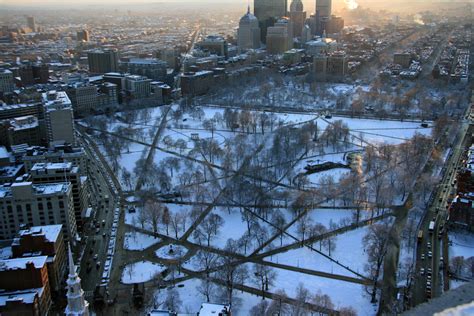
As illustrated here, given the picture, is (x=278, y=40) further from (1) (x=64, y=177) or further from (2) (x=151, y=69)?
(1) (x=64, y=177)

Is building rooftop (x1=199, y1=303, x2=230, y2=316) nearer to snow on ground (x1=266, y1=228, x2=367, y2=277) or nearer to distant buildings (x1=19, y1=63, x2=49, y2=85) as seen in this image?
snow on ground (x1=266, y1=228, x2=367, y2=277)

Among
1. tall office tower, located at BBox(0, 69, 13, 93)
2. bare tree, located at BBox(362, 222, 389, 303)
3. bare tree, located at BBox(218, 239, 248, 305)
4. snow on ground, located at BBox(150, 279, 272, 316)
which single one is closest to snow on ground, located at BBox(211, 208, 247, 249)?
bare tree, located at BBox(218, 239, 248, 305)

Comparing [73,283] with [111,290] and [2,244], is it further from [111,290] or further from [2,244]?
[2,244]

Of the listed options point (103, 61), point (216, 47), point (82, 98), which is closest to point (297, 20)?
point (216, 47)

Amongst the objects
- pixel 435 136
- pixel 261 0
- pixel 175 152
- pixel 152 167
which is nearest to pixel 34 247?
pixel 152 167

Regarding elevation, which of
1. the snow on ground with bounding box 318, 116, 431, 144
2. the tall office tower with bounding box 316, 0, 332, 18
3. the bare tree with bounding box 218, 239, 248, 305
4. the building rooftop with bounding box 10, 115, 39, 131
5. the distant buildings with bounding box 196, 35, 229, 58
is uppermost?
the tall office tower with bounding box 316, 0, 332, 18

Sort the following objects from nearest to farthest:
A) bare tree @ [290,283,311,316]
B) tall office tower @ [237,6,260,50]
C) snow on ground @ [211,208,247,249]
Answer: bare tree @ [290,283,311,316] → snow on ground @ [211,208,247,249] → tall office tower @ [237,6,260,50]
